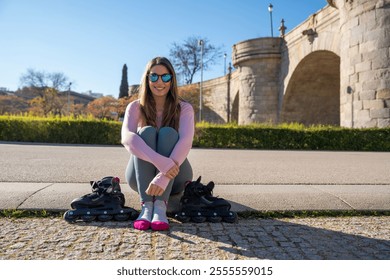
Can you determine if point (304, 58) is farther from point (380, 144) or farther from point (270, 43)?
point (380, 144)

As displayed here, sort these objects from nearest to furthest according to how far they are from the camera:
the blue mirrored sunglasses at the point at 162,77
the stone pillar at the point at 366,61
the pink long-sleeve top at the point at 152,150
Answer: the pink long-sleeve top at the point at 152,150 → the blue mirrored sunglasses at the point at 162,77 → the stone pillar at the point at 366,61

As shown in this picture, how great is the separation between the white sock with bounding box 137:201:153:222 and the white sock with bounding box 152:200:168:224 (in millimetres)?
33

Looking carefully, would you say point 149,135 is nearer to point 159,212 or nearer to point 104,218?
point 159,212

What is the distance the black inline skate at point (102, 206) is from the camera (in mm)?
2322

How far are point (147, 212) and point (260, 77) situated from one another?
17519 mm

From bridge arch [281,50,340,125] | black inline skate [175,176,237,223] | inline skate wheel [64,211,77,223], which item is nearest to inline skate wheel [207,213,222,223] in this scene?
black inline skate [175,176,237,223]

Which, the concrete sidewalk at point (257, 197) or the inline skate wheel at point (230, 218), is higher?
the concrete sidewalk at point (257, 197)

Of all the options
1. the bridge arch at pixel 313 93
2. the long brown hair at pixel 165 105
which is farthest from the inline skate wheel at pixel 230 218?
the bridge arch at pixel 313 93

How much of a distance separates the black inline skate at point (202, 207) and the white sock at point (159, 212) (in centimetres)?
16

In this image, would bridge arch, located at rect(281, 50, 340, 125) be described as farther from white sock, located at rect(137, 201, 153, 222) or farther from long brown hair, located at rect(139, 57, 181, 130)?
white sock, located at rect(137, 201, 153, 222)

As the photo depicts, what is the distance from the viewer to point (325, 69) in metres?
16.7

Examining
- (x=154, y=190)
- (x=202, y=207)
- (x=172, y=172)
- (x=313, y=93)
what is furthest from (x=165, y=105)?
(x=313, y=93)

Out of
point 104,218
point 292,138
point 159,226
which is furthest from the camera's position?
point 292,138

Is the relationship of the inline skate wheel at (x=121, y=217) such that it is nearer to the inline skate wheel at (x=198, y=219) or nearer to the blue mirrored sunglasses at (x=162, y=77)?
the inline skate wheel at (x=198, y=219)
